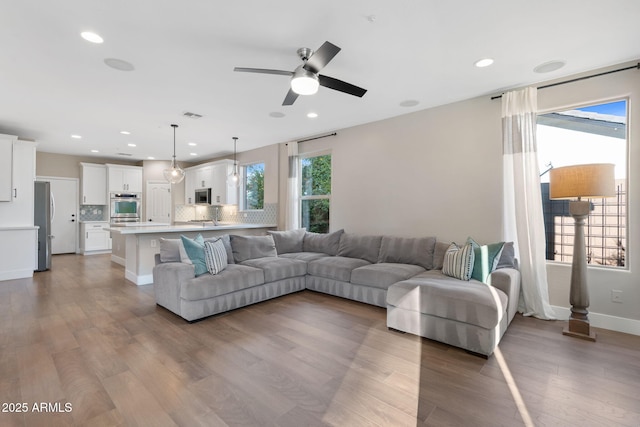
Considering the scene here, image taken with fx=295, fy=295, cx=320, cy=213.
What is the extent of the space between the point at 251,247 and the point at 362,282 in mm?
1721

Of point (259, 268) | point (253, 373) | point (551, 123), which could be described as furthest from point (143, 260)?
point (551, 123)

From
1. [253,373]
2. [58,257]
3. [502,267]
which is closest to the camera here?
[253,373]

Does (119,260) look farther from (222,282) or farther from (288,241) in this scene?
(222,282)

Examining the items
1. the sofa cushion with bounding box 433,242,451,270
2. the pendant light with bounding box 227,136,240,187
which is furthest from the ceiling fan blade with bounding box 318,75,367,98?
the pendant light with bounding box 227,136,240,187

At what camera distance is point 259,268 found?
3.95 meters

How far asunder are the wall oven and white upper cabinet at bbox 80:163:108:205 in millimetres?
263

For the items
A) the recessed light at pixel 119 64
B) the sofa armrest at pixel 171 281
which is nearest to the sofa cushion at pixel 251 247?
the sofa armrest at pixel 171 281

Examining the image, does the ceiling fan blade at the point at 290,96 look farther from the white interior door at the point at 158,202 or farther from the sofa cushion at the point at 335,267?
the white interior door at the point at 158,202

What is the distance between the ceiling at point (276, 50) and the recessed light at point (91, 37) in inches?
2.4

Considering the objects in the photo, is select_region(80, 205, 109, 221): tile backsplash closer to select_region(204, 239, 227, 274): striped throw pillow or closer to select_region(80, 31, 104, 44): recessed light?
select_region(204, 239, 227, 274): striped throw pillow

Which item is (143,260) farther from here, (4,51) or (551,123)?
(551,123)

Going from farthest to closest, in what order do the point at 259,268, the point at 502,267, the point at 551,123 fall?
the point at 259,268 < the point at 551,123 < the point at 502,267

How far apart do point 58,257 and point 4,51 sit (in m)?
6.56

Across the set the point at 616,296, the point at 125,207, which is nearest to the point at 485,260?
the point at 616,296
